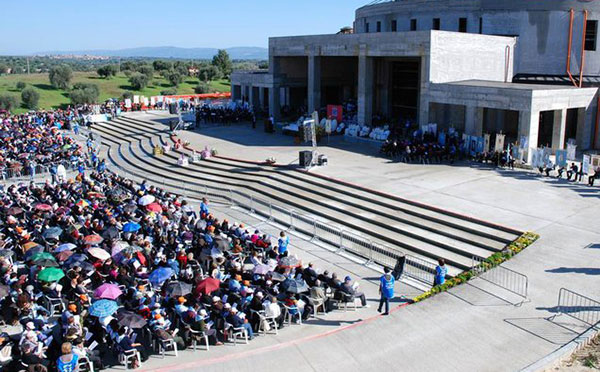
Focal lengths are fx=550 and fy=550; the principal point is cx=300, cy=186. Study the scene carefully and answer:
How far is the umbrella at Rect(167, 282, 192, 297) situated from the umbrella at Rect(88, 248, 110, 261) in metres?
3.43

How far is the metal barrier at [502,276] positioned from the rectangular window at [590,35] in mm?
29437

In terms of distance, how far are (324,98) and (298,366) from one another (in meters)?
41.5

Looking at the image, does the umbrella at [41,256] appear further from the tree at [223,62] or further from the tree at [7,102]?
the tree at [223,62]

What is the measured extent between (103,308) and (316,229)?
11.2m

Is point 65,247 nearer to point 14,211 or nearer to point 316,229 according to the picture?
point 14,211

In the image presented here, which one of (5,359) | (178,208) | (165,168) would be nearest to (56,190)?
(178,208)

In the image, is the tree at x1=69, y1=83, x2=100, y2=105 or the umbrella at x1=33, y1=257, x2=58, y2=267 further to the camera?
the tree at x1=69, y1=83, x2=100, y2=105

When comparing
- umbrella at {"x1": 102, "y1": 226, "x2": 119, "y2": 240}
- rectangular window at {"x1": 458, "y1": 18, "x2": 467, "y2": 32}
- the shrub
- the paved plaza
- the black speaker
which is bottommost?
the paved plaza

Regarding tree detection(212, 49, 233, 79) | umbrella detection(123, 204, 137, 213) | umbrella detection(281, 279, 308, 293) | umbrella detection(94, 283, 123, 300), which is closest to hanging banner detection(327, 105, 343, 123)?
umbrella detection(123, 204, 137, 213)

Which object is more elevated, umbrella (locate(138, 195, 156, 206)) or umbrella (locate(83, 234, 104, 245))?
umbrella (locate(138, 195, 156, 206))

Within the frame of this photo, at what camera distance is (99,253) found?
16203 mm

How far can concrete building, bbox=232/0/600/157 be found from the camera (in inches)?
1251

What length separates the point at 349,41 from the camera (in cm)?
3919

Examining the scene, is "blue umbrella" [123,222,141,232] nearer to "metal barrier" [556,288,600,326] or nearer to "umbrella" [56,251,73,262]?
"umbrella" [56,251,73,262]
